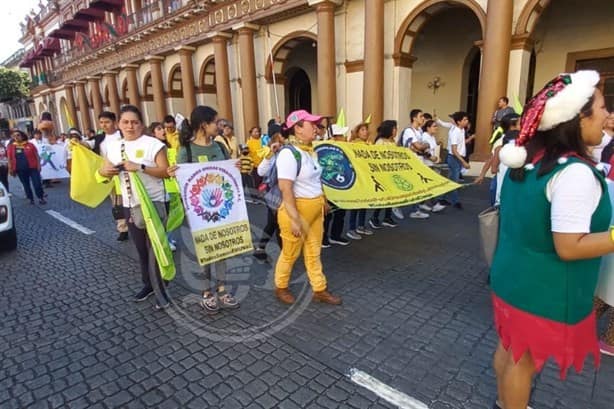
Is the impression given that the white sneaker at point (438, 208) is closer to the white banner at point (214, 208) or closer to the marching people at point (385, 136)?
the marching people at point (385, 136)

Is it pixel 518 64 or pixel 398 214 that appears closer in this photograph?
pixel 398 214

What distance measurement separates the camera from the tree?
43.6 meters

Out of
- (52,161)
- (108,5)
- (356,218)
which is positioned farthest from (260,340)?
(108,5)

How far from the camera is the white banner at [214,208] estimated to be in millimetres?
3244

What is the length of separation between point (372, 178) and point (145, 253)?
303 centimetres

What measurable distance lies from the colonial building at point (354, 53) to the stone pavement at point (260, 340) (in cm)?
684

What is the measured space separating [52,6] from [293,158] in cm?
4134

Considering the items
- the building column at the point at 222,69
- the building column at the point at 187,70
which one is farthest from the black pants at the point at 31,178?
the building column at the point at 187,70

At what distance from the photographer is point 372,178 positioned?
507 centimetres

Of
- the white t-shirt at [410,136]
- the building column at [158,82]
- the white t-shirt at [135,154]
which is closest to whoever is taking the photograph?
the white t-shirt at [135,154]

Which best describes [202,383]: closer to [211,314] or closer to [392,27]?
[211,314]

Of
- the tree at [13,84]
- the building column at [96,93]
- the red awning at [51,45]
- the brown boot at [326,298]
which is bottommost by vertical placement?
the brown boot at [326,298]

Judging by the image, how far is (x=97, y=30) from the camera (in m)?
25.7

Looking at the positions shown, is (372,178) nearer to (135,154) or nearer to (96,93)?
(135,154)
